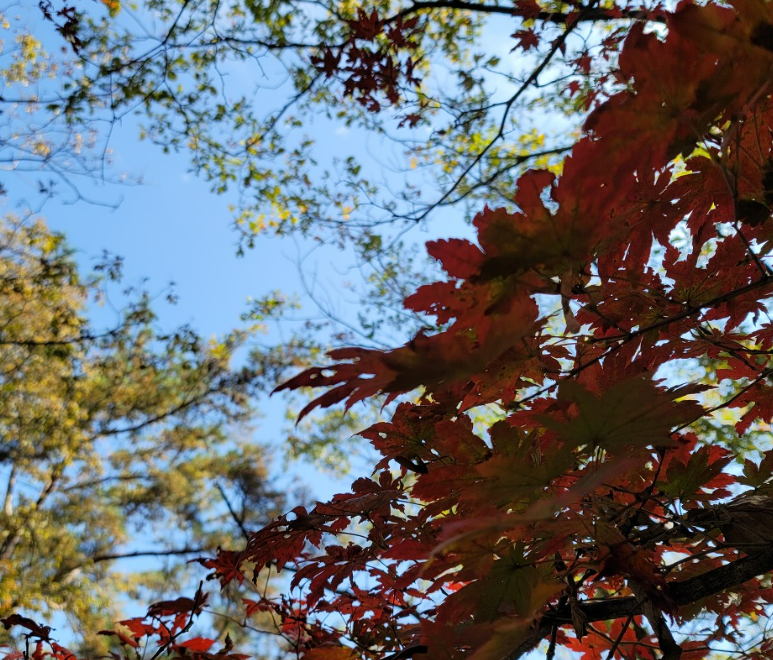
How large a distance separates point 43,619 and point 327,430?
353cm

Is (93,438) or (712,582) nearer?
(712,582)

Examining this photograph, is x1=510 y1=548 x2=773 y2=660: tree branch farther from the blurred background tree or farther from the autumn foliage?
the blurred background tree

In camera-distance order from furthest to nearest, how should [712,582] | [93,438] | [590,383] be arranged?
[93,438]
[590,383]
[712,582]

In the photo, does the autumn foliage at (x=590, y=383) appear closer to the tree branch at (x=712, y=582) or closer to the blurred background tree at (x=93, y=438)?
the tree branch at (x=712, y=582)

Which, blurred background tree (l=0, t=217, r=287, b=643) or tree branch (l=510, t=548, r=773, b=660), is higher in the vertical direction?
blurred background tree (l=0, t=217, r=287, b=643)

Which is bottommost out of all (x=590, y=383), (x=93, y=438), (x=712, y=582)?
(x=712, y=582)

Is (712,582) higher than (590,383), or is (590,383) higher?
(590,383)

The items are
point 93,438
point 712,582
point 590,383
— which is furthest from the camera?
point 93,438

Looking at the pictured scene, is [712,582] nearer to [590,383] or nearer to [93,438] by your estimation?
[590,383]

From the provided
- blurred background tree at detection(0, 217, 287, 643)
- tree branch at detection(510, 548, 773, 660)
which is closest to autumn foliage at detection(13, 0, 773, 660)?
tree branch at detection(510, 548, 773, 660)

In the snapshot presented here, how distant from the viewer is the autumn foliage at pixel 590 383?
526mm

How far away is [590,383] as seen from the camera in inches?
33.0

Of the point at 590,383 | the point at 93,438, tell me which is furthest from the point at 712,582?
the point at 93,438

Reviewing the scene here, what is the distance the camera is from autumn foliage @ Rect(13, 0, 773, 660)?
0.53 m
